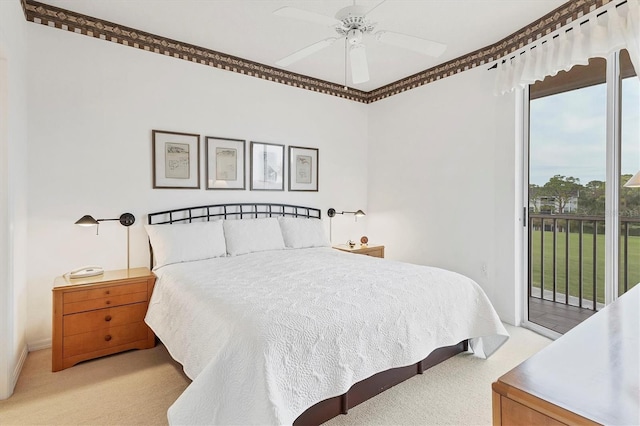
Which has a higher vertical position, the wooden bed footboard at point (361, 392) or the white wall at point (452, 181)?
the white wall at point (452, 181)

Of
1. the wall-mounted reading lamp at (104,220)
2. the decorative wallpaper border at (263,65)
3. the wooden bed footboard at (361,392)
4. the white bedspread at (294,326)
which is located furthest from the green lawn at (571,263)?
the wall-mounted reading lamp at (104,220)

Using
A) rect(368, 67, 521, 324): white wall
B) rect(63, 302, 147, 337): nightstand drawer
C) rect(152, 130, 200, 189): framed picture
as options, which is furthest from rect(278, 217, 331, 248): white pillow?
rect(63, 302, 147, 337): nightstand drawer

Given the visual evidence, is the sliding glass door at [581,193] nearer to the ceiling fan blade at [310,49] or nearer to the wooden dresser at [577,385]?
the wooden dresser at [577,385]

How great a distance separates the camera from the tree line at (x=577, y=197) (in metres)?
2.58

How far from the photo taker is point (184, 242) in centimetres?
314

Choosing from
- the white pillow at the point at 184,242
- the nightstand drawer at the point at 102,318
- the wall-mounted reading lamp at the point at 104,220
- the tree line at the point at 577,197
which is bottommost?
the nightstand drawer at the point at 102,318

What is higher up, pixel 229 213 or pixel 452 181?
pixel 452 181

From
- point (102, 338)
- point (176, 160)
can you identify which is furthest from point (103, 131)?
point (102, 338)

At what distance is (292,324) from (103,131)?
2710 mm

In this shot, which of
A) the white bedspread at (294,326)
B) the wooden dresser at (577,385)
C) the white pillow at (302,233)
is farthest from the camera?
the white pillow at (302,233)

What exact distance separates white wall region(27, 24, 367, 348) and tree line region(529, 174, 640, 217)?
10.0 feet

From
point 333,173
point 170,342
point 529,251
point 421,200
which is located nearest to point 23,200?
point 170,342

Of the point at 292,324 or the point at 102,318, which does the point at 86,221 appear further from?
the point at 292,324

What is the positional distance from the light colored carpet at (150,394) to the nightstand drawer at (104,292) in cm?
52
